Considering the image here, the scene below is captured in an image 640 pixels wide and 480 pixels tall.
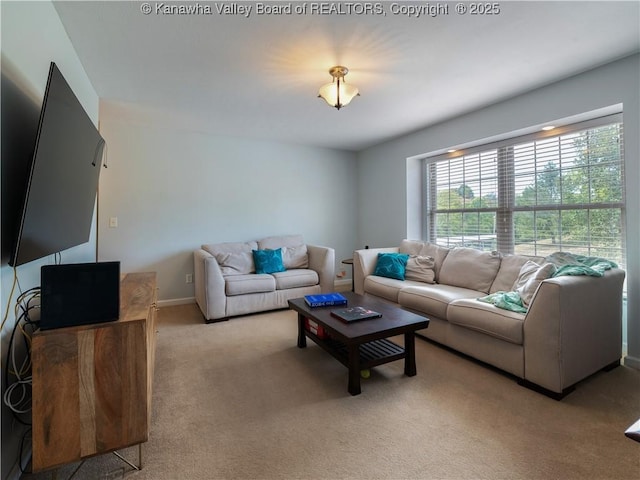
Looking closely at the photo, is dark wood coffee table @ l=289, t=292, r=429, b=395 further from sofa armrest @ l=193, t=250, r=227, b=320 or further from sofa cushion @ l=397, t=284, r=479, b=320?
sofa armrest @ l=193, t=250, r=227, b=320

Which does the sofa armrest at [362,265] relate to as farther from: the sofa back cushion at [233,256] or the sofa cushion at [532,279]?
the sofa cushion at [532,279]

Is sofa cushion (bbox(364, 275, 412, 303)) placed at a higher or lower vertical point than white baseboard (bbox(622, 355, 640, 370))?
higher

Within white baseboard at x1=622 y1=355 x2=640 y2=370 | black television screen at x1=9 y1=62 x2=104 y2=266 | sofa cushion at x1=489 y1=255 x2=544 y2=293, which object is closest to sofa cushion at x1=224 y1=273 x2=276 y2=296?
black television screen at x1=9 y1=62 x2=104 y2=266

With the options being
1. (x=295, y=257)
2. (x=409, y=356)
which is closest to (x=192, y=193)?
(x=295, y=257)

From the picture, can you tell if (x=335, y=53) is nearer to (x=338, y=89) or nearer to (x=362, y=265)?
(x=338, y=89)

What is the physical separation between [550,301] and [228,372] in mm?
2243

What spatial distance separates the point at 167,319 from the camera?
354 centimetres

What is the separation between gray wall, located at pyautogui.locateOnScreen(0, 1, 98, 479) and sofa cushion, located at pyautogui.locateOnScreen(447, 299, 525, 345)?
267 cm

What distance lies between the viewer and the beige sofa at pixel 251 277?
341 centimetres

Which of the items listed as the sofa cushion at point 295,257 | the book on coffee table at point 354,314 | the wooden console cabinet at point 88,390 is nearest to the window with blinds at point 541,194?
the sofa cushion at point 295,257

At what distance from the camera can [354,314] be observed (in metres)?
2.29

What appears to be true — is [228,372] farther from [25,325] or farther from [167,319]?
[167,319]

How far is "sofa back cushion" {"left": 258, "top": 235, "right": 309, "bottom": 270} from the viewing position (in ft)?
14.1

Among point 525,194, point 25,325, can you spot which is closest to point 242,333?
point 25,325
